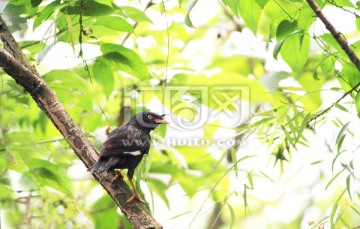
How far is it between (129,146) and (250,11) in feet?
3.20

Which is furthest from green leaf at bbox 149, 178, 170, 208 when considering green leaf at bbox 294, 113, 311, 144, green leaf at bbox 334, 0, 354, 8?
green leaf at bbox 334, 0, 354, 8

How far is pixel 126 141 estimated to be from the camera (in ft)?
9.56

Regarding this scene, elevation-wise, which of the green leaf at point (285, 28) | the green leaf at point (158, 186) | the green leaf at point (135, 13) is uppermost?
the green leaf at point (135, 13)

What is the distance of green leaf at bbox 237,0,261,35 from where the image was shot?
222 centimetres

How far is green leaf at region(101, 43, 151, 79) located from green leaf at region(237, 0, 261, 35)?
59 cm

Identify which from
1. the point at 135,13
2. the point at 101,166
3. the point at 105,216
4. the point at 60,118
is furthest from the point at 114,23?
the point at 105,216

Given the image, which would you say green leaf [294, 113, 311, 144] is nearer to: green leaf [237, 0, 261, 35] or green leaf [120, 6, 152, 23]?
green leaf [237, 0, 261, 35]

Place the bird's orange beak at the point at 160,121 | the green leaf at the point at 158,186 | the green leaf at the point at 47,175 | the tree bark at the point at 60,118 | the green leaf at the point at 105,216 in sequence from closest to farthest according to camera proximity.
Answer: the tree bark at the point at 60,118 < the green leaf at the point at 47,175 < the bird's orange beak at the point at 160,121 < the green leaf at the point at 158,186 < the green leaf at the point at 105,216

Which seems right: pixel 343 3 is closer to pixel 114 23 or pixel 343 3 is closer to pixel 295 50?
pixel 295 50

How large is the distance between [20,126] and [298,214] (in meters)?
3.09

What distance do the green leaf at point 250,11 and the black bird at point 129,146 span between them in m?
0.80

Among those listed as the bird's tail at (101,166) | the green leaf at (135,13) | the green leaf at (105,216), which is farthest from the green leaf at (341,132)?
the green leaf at (105,216)

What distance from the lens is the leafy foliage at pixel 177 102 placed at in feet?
7.43

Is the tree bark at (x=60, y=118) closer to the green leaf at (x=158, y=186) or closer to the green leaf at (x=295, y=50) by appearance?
the green leaf at (x=295, y=50)
